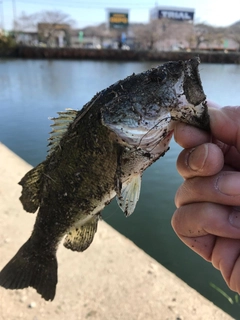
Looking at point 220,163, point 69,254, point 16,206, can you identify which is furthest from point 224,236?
point 16,206

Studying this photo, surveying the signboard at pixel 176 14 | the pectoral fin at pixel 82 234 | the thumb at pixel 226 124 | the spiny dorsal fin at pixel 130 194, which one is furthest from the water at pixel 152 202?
the signboard at pixel 176 14

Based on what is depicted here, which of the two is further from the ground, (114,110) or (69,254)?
(114,110)

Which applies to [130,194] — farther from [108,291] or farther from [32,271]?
[108,291]

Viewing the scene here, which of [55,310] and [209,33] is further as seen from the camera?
[209,33]

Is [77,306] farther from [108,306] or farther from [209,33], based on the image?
[209,33]

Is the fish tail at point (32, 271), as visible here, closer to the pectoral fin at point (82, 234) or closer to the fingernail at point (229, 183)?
the pectoral fin at point (82, 234)

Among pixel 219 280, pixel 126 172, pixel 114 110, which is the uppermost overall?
pixel 114 110

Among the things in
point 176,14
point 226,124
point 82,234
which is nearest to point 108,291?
point 82,234
